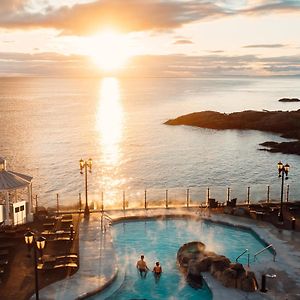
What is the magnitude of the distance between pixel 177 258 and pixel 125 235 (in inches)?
205

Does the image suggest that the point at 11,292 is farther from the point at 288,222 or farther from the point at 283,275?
the point at 288,222

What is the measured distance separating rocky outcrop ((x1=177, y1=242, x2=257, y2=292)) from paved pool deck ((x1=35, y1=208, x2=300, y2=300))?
33 cm

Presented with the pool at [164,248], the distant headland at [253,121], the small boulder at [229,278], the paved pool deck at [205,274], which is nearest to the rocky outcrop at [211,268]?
the small boulder at [229,278]

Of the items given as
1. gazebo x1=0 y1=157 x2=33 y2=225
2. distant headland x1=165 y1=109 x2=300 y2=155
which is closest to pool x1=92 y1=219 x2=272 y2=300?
gazebo x1=0 y1=157 x2=33 y2=225

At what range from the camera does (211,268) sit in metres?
21.6

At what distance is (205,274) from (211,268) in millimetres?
396

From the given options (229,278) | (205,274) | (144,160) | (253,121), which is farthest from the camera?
(253,121)

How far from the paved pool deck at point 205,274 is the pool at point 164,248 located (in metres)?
0.49

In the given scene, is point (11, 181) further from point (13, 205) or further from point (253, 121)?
point (253, 121)

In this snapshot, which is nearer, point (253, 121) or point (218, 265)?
point (218, 265)

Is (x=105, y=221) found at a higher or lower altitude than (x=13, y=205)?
lower

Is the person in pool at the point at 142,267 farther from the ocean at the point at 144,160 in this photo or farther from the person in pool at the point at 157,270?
the ocean at the point at 144,160

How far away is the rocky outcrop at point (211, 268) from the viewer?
20.2 metres

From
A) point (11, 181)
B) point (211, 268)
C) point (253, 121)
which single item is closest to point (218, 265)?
point (211, 268)
